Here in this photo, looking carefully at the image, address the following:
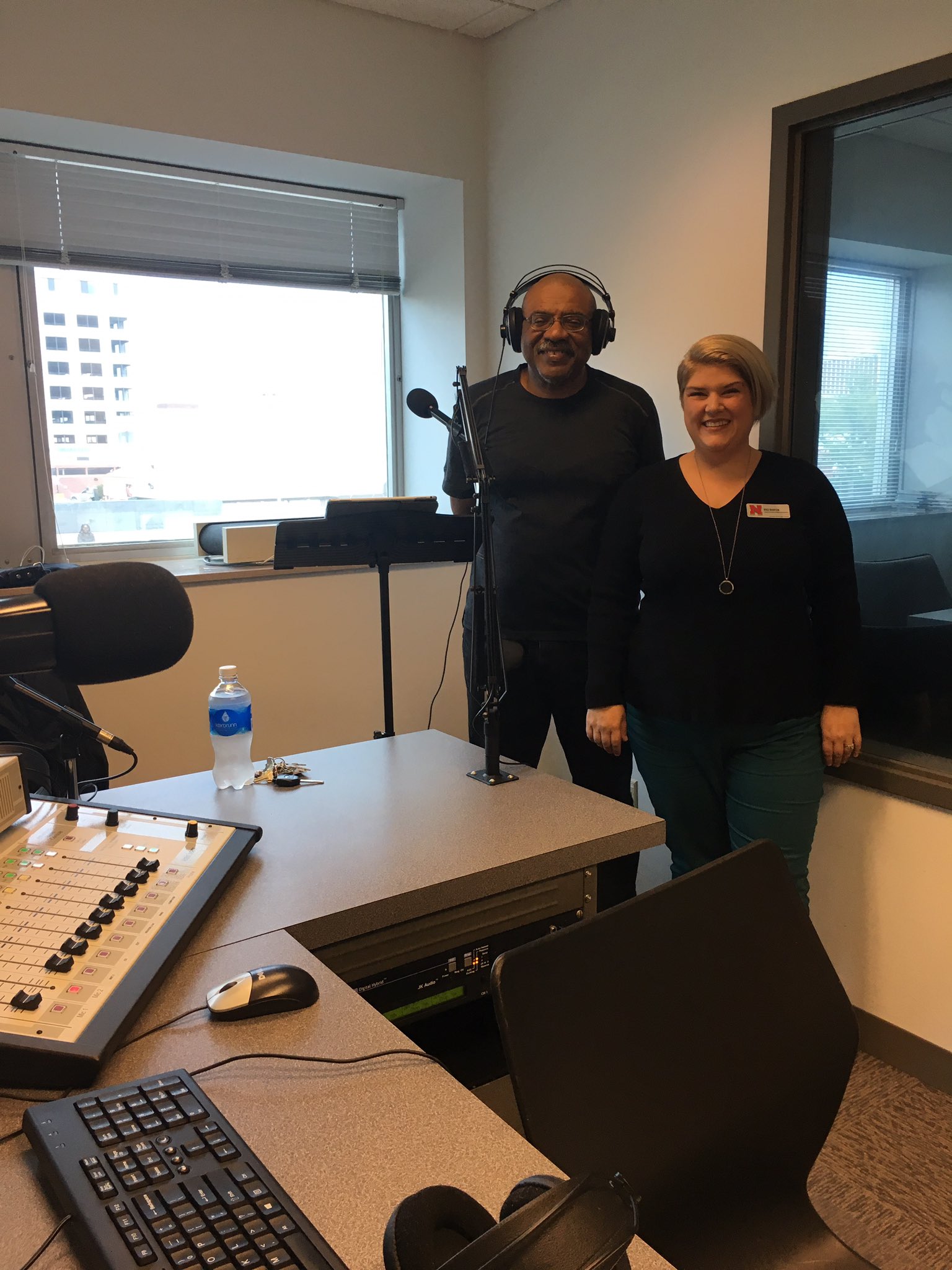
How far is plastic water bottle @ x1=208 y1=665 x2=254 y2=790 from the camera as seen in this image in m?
1.61

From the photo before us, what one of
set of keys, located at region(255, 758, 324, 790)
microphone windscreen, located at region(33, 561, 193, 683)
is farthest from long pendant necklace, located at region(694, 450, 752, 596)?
microphone windscreen, located at region(33, 561, 193, 683)

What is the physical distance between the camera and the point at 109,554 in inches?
126

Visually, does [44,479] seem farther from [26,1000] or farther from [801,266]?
[26,1000]

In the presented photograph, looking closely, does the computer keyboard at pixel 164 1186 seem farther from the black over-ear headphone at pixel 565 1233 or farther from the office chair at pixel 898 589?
the office chair at pixel 898 589

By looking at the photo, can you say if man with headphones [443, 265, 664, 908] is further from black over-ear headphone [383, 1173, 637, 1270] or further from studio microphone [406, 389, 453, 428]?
black over-ear headphone [383, 1173, 637, 1270]

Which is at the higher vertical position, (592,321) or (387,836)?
(592,321)

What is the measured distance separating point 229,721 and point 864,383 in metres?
1.57

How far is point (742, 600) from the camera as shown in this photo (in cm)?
192

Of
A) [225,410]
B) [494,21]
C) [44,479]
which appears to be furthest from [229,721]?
[494,21]

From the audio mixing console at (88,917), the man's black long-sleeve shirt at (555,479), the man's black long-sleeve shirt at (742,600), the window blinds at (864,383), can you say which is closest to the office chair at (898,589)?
the window blinds at (864,383)

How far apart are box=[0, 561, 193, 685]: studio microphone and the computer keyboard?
0.42 m

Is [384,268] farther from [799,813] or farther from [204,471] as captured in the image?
[799,813]

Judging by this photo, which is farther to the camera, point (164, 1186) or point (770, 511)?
point (770, 511)

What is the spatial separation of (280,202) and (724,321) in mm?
1716
